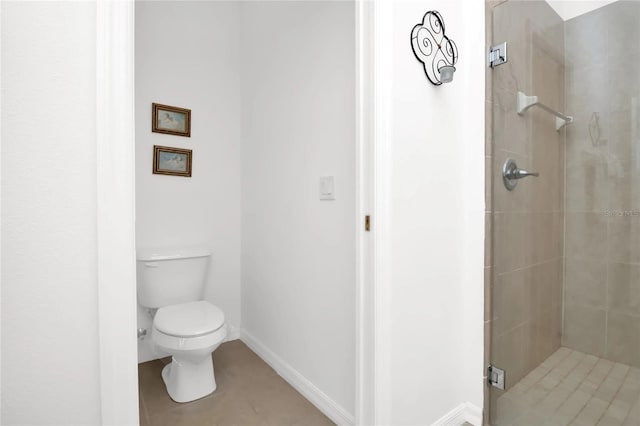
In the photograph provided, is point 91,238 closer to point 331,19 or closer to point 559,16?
point 331,19

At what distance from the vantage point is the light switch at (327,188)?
5.08 ft

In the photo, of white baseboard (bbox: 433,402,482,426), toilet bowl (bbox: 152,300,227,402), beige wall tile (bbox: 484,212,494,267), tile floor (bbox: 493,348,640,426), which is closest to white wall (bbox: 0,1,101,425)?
toilet bowl (bbox: 152,300,227,402)

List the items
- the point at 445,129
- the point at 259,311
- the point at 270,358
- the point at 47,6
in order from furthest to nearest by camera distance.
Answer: the point at 259,311
the point at 270,358
the point at 445,129
the point at 47,6

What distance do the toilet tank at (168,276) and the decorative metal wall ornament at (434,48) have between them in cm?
174

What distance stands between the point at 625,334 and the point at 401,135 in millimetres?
1117

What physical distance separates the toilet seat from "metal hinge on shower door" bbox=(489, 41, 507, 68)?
1.89 metres

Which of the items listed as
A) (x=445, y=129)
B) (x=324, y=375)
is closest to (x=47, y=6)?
(x=445, y=129)

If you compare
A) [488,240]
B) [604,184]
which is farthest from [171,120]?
[604,184]

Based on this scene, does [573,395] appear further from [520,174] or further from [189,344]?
[189,344]

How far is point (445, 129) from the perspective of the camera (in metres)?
1.42

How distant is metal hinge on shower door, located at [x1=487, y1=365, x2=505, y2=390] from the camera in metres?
1.47

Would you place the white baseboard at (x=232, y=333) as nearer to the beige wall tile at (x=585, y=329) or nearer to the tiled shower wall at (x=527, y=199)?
the tiled shower wall at (x=527, y=199)

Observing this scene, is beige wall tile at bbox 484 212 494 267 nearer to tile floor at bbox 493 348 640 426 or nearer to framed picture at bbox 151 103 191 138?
tile floor at bbox 493 348 640 426

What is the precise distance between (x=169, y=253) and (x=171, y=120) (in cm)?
92
